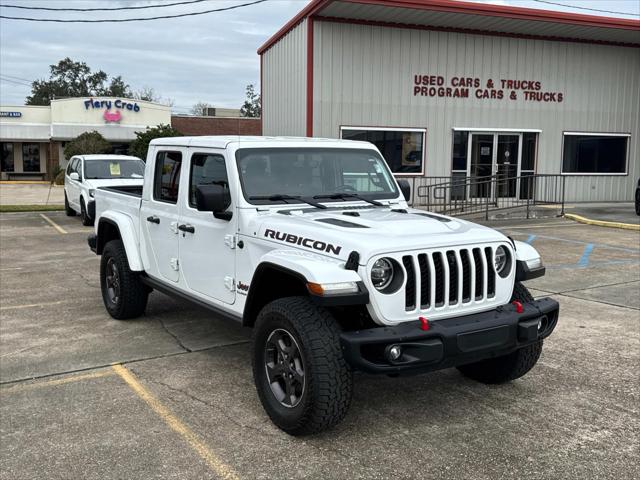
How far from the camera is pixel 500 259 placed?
14.3 feet

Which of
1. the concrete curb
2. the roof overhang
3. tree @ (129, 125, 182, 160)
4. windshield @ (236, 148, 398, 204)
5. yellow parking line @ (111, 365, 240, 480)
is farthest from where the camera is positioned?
tree @ (129, 125, 182, 160)

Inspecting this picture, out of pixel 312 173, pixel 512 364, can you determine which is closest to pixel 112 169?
pixel 312 173

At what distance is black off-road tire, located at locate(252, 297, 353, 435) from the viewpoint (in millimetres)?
3666

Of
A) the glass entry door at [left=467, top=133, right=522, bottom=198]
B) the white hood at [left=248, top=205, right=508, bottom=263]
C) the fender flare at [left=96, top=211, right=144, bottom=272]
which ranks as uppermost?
the glass entry door at [left=467, top=133, right=522, bottom=198]

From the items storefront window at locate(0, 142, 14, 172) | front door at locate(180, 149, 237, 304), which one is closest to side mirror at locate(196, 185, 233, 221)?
front door at locate(180, 149, 237, 304)

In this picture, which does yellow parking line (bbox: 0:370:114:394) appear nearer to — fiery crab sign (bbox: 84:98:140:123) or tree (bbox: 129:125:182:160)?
tree (bbox: 129:125:182:160)

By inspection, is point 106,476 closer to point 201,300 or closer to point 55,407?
point 55,407

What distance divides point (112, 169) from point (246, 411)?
1270 cm

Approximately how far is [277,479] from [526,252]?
7.78ft

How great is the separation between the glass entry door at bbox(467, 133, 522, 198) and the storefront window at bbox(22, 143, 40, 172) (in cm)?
3496

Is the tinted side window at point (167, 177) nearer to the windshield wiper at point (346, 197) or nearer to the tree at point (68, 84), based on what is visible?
the windshield wiper at point (346, 197)

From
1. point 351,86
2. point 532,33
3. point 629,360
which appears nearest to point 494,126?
point 532,33

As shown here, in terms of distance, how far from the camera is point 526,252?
460 centimetres

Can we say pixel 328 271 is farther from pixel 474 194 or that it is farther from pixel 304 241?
pixel 474 194
